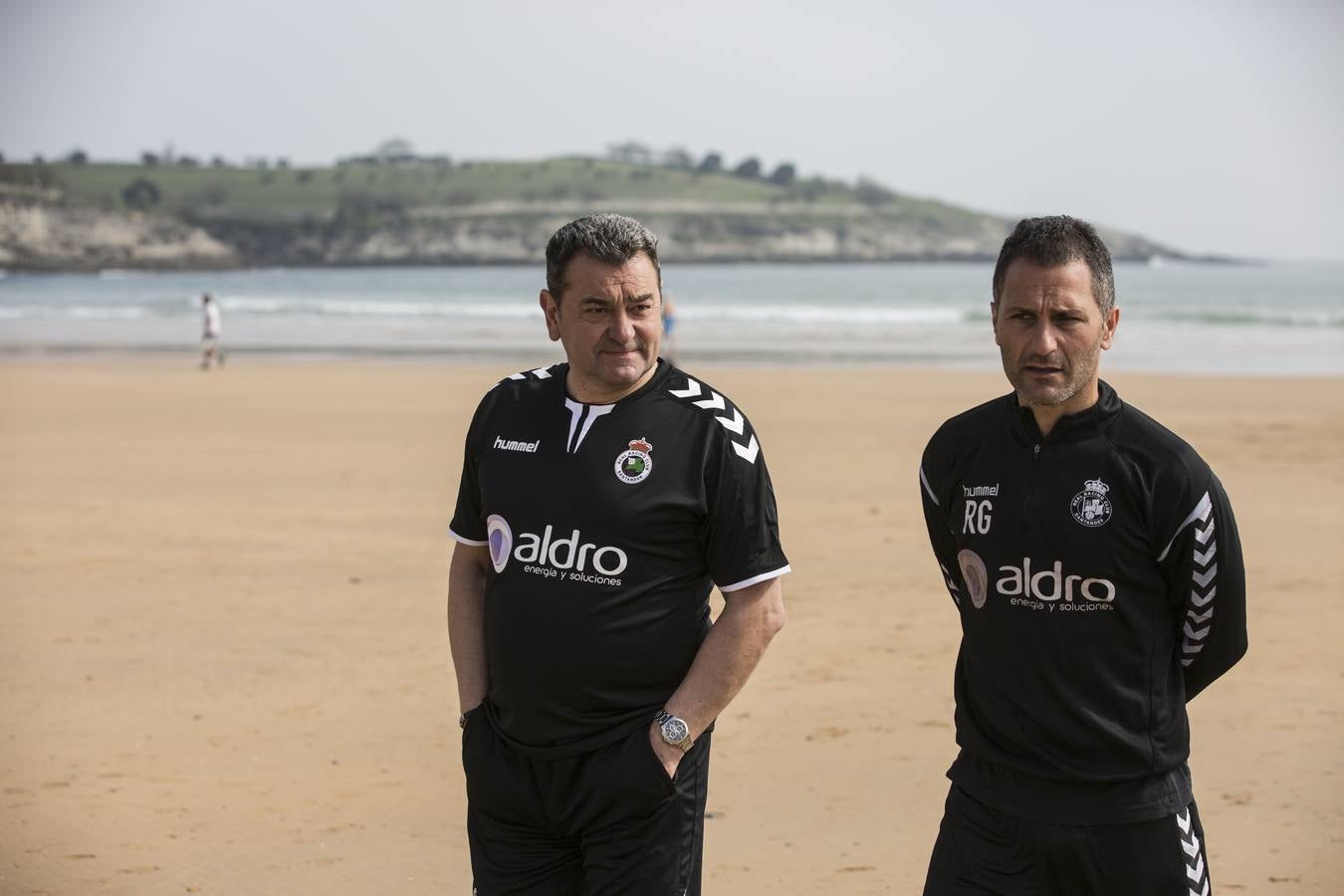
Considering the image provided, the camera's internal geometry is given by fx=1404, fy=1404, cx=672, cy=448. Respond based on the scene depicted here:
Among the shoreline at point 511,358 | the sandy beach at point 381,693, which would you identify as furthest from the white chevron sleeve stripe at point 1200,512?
the shoreline at point 511,358

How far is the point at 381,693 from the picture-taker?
23.5 feet

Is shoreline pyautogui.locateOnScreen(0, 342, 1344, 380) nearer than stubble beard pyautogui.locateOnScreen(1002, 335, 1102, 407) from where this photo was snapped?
No

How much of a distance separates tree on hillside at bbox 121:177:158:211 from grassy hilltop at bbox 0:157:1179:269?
222 millimetres

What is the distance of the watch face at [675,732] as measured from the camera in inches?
121

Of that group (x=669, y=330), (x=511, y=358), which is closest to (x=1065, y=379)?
(x=669, y=330)

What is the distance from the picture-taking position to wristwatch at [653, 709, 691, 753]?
309 centimetres

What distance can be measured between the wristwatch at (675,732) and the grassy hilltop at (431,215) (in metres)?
137

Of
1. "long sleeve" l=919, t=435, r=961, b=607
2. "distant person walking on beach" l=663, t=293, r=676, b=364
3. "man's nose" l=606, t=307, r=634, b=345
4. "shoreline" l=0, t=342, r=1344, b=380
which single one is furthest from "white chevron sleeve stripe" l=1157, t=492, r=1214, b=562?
"distant person walking on beach" l=663, t=293, r=676, b=364

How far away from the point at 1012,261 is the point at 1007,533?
1.89ft

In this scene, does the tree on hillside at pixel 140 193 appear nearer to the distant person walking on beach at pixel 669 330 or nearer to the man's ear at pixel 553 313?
the distant person walking on beach at pixel 669 330

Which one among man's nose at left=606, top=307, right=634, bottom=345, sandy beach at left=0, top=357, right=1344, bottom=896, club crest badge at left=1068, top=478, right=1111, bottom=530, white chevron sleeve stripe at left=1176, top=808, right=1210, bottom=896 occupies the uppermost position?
man's nose at left=606, top=307, right=634, bottom=345

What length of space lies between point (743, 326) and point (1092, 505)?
45514mm

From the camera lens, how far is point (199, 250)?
481 feet

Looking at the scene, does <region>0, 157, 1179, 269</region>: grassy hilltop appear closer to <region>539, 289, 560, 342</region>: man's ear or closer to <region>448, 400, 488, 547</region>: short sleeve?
<region>448, 400, 488, 547</region>: short sleeve
